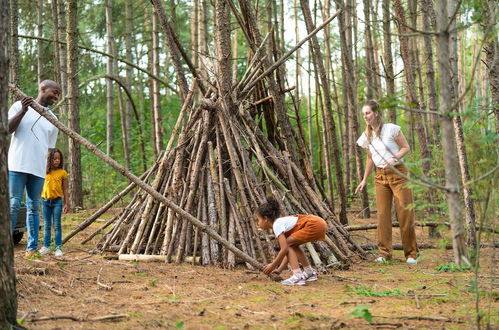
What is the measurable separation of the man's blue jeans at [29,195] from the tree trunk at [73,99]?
385 cm

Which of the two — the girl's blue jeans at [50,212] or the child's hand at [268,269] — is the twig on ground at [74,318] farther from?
the girl's blue jeans at [50,212]

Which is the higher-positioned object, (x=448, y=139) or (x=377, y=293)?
(x=448, y=139)

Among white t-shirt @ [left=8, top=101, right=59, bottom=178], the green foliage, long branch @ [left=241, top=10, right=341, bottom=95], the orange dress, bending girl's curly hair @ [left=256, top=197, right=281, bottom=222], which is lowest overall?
the green foliage

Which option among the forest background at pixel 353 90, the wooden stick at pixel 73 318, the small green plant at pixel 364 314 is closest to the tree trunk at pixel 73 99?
the forest background at pixel 353 90

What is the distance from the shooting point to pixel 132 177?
4.61 meters

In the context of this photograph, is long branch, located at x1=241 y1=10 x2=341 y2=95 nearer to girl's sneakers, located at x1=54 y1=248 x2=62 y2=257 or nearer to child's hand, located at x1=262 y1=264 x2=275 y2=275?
child's hand, located at x1=262 y1=264 x2=275 y2=275

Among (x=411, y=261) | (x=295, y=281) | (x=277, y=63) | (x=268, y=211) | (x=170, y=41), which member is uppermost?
(x=170, y=41)

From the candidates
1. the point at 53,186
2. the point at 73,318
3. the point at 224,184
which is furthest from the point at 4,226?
the point at 53,186

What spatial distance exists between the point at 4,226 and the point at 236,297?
187 centimetres

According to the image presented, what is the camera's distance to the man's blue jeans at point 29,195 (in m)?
5.15

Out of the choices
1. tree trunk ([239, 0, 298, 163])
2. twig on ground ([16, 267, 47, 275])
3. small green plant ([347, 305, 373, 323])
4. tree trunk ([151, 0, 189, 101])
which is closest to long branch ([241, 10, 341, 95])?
tree trunk ([239, 0, 298, 163])

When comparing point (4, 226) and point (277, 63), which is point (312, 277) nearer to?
point (277, 63)

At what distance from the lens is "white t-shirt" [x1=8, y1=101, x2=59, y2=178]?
16.8 ft

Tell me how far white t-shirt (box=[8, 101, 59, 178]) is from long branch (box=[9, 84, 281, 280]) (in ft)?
1.37
